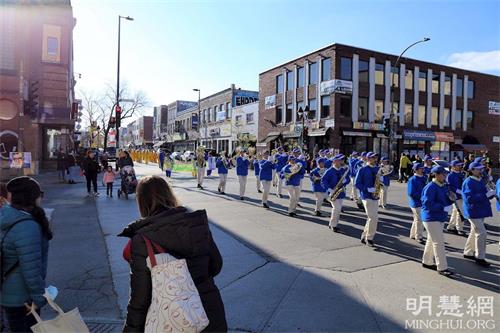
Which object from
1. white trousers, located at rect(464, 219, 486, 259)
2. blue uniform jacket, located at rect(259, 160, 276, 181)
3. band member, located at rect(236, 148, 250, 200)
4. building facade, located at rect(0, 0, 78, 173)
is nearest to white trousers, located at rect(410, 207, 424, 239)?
white trousers, located at rect(464, 219, 486, 259)

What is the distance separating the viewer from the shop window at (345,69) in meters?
33.1

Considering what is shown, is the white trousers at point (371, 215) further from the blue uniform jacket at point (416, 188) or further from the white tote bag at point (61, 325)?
the white tote bag at point (61, 325)

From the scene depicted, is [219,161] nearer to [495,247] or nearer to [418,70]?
[495,247]

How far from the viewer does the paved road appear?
4.45m

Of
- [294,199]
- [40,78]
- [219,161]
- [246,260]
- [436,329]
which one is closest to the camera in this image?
[436,329]

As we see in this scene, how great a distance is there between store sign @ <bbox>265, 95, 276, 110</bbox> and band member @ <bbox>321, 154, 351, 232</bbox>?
30896 millimetres

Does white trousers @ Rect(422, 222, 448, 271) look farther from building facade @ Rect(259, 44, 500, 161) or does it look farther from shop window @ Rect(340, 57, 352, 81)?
shop window @ Rect(340, 57, 352, 81)

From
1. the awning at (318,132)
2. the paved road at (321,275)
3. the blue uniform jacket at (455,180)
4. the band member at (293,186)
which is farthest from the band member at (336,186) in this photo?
the awning at (318,132)

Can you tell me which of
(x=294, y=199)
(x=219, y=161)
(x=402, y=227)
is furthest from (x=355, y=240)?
(x=219, y=161)

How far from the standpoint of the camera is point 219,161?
15.9 meters

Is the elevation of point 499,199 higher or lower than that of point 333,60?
lower

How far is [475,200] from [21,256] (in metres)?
6.59

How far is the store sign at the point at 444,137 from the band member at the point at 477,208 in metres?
34.8

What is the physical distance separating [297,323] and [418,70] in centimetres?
3831
